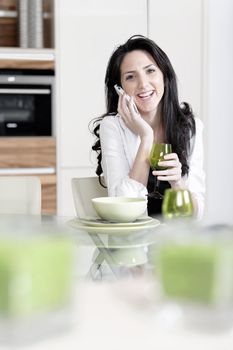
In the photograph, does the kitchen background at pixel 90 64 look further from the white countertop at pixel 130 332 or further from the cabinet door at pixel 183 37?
the white countertop at pixel 130 332

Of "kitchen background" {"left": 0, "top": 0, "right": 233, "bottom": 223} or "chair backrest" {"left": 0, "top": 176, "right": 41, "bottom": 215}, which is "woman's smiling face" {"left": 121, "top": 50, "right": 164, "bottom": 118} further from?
"kitchen background" {"left": 0, "top": 0, "right": 233, "bottom": 223}

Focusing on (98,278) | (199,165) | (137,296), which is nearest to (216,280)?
(137,296)

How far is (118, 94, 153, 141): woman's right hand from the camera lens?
7.84ft

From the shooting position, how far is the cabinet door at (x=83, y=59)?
3550 mm

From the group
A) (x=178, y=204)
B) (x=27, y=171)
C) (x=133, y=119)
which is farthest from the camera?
(x=27, y=171)


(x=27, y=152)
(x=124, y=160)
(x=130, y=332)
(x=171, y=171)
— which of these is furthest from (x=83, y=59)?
(x=130, y=332)

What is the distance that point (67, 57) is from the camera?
3.56 meters

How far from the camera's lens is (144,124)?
2432 millimetres

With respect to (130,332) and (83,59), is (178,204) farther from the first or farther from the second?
(83,59)

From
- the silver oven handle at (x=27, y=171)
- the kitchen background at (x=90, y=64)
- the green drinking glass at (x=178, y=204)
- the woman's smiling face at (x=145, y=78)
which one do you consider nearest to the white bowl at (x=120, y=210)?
the green drinking glass at (x=178, y=204)

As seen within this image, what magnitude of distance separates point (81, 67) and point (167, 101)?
3.88 feet

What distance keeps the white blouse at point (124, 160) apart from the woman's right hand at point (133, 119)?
30mm

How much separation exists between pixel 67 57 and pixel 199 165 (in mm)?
1501

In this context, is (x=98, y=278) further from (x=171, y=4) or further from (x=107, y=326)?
(x=171, y=4)
